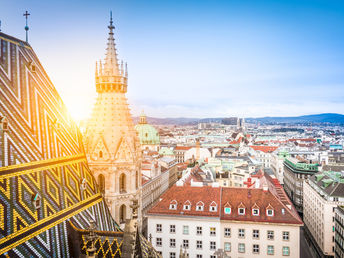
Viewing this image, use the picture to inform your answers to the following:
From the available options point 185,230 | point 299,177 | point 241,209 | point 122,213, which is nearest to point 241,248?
point 241,209

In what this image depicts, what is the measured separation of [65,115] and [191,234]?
2424 cm

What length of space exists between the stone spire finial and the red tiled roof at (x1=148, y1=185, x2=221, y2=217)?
2117 centimetres

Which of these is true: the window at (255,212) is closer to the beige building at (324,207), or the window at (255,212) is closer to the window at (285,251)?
the window at (285,251)

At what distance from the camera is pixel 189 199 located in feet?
148

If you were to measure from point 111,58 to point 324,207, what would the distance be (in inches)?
1728

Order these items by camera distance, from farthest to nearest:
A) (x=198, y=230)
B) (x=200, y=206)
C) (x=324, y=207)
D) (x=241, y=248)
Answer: (x=324, y=207) → (x=200, y=206) → (x=198, y=230) → (x=241, y=248)

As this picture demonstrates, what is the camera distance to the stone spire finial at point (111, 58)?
98.7 ft

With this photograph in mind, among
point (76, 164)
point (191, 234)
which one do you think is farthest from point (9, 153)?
point (191, 234)

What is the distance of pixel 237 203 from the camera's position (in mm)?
43531

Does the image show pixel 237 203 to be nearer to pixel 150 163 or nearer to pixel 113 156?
pixel 113 156

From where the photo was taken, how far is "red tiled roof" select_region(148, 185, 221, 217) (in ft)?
141

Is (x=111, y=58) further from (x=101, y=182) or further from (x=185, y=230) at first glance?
(x=185, y=230)

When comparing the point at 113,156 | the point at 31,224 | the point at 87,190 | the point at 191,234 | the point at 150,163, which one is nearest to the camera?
the point at 31,224

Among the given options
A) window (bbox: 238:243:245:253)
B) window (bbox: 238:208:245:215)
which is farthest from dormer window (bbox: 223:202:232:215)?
window (bbox: 238:243:245:253)
